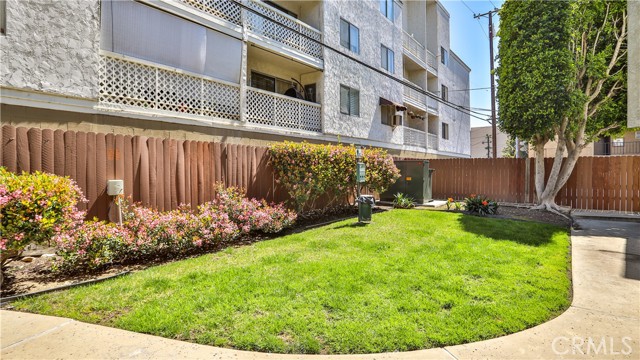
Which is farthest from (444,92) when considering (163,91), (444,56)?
(163,91)

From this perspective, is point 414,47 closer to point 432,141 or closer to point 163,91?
point 432,141

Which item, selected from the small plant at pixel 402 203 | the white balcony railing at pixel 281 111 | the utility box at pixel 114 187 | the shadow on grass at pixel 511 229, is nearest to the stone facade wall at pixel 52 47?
the utility box at pixel 114 187

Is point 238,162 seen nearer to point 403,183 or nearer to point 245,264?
point 245,264

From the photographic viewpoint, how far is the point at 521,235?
7.36m

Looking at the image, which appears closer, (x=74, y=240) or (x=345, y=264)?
(x=74, y=240)

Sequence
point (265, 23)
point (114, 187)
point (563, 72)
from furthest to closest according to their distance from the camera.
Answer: point (265, 23) → point (563, 72) → point (114, 187)

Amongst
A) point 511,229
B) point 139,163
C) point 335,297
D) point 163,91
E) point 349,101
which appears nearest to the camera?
point 335,297

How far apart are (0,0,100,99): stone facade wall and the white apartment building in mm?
19

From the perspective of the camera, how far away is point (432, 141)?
23.5 metres

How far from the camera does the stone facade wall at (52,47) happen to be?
18.9ft

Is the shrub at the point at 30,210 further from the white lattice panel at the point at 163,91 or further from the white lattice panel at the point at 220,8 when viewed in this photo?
the white lattice panel at the point at 220,8

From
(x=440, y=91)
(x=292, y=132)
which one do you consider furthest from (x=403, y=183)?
(x=440, y=91)

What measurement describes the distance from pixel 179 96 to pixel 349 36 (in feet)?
31.0

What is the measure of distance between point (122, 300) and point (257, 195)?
4.65 metres
